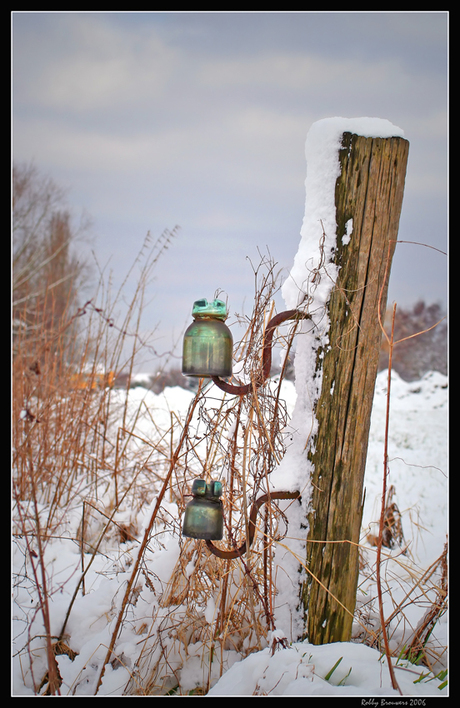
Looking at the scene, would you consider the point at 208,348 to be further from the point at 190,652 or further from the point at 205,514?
the point at 190,652

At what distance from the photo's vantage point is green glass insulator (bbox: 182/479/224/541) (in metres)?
1.37

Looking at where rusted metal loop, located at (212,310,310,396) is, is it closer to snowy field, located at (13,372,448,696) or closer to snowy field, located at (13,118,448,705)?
snowy field, located at (13,118,448,705)

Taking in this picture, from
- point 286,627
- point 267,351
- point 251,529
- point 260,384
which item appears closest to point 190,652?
point 286,627

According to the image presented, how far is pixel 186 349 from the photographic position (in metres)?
1.38

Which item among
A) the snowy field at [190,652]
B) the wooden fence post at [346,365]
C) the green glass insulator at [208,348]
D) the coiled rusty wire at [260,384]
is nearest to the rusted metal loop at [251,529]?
the coiled rusty wire at [260,384]

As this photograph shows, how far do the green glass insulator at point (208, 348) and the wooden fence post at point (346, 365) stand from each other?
1.13 ft

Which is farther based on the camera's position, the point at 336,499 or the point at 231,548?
the point at 231,548

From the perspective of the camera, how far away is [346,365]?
148 cm

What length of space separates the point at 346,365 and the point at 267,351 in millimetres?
A: 267

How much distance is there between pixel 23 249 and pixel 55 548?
12.9m

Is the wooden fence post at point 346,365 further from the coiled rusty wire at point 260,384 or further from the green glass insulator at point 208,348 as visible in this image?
the green glass insulator at point 208,348

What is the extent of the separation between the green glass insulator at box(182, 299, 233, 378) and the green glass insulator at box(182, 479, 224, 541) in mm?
355
